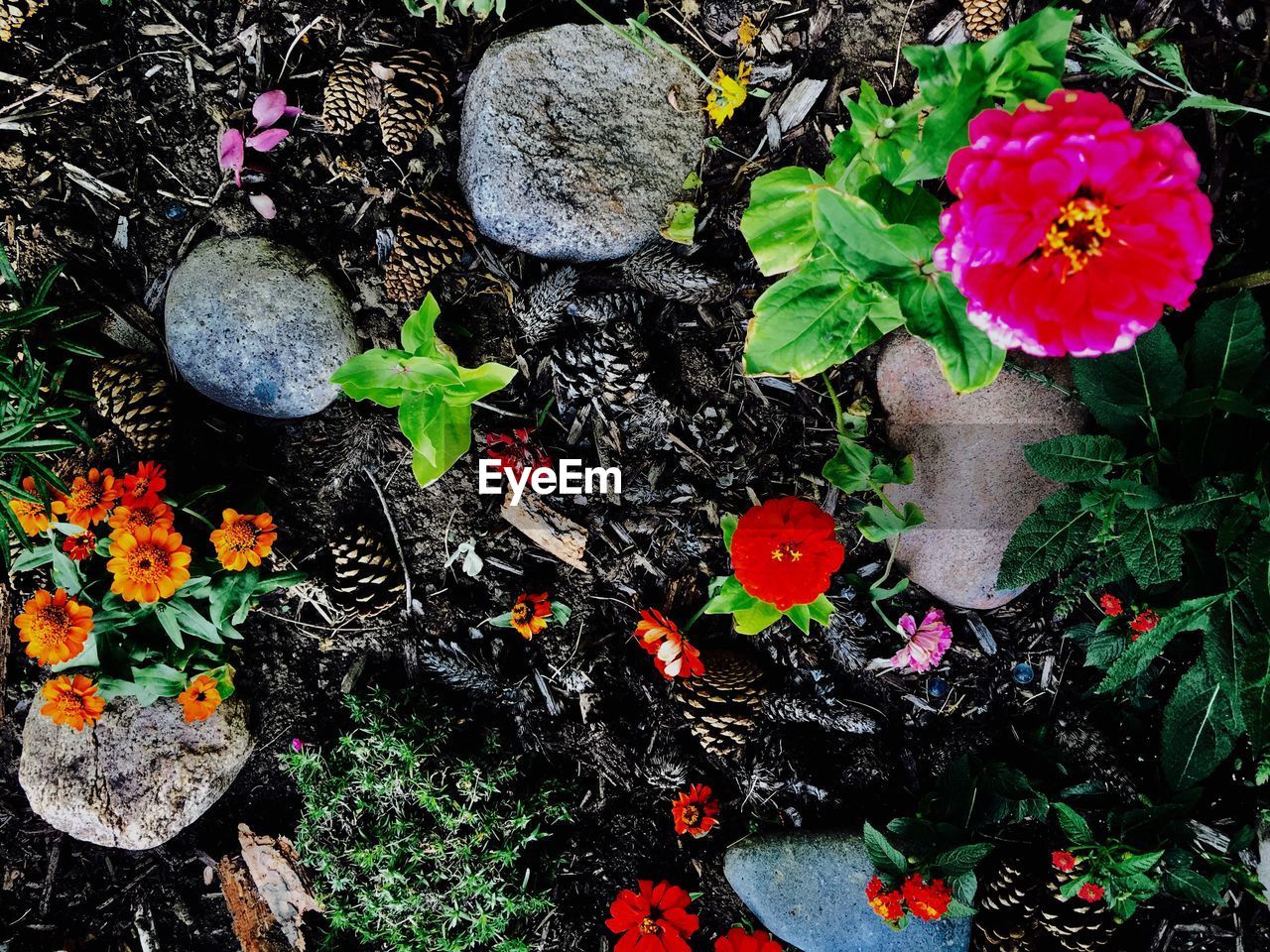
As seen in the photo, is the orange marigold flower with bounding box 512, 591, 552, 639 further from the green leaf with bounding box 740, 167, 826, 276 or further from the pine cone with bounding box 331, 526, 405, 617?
the green leaf with bounding box 740, 167, 826, 276

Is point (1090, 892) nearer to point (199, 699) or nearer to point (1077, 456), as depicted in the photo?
point (1077, 456)

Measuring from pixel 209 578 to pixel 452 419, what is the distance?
0.89 meters

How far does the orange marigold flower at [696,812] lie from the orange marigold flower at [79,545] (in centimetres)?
192

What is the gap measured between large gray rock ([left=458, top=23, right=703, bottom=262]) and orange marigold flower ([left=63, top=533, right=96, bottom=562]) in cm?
149

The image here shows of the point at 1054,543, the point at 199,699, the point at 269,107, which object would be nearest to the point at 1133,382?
the point at 1054,543

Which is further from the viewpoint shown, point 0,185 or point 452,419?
point 0,185

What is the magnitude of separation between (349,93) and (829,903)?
2982 millimetres

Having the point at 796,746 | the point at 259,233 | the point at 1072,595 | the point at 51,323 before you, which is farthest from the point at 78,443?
the point at 1072,595

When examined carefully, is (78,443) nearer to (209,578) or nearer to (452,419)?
(209,578)

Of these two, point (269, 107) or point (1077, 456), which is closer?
point (1077, 456)

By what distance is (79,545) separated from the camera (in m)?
2.41

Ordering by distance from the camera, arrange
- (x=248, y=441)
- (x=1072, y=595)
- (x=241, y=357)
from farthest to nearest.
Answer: (x=248, y=441) → (x=241, y=357) → (x=1072, y=595)

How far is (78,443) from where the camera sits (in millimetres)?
2686

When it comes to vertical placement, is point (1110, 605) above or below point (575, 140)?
below
